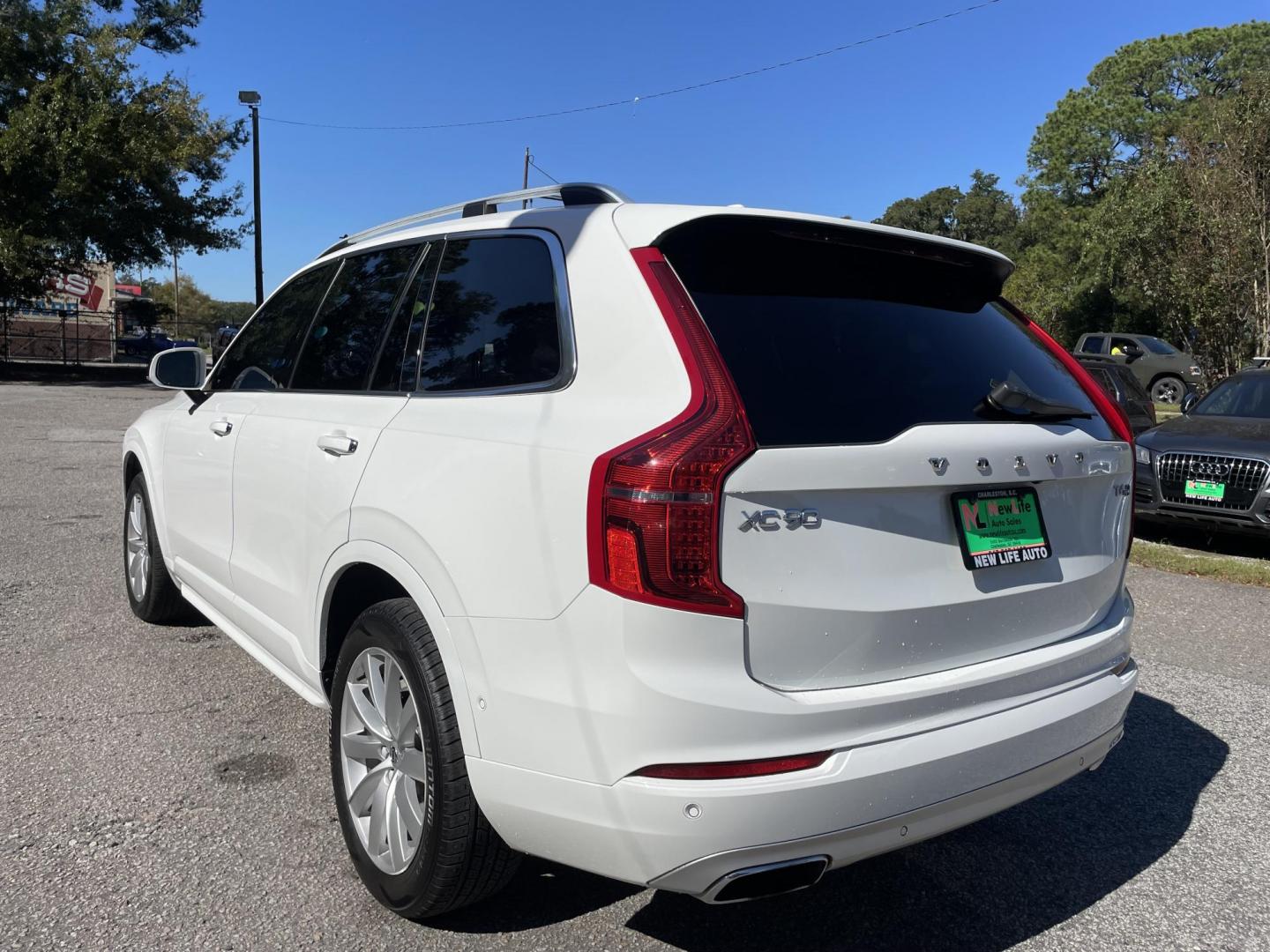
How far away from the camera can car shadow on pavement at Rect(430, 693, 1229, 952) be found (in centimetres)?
263

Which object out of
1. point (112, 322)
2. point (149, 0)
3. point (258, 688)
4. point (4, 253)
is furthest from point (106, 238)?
point (258, 688)

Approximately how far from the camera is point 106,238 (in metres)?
25.6

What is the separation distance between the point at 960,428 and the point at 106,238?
2789cm

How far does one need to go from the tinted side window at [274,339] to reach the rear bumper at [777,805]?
6.78ft

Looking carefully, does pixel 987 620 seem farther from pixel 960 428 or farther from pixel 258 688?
pixel 258 688

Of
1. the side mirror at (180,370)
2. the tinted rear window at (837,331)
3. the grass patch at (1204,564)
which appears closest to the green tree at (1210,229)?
the grass patch at (1204,564)

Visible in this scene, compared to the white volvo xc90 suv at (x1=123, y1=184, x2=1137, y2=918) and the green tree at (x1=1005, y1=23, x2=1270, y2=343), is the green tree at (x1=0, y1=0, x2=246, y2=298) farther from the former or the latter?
the green tree at (x1=1005, y1=23, x2=1270, y2=343)

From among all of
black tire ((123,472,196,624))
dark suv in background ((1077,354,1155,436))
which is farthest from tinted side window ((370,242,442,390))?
dark suv in background ((1077,354,1155,436))

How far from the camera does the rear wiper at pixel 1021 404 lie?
248 centimetres

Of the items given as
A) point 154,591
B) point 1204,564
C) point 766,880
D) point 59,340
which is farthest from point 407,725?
point 59,340

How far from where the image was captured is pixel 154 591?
4918mm

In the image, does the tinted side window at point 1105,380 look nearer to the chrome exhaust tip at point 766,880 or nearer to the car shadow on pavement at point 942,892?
the car shadow on pavement at point 942,892

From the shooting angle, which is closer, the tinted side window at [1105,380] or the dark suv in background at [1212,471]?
the dark suv in background at [1212,471]

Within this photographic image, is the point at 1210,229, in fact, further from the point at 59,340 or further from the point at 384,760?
the point at 59,340
